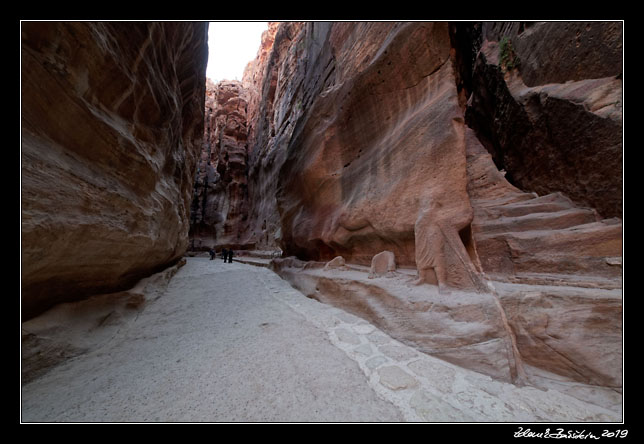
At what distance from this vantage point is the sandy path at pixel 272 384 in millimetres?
1708

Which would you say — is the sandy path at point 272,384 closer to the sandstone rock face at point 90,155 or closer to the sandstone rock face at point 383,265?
the sandstone rock face at point 90,155

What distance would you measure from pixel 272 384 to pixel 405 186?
13.3 ft

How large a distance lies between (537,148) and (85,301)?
988 centimetres

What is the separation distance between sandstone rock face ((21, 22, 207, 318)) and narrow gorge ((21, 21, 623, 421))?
0.08 feet

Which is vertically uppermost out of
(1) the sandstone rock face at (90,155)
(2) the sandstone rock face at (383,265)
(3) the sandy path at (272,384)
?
(1) the sandstone rock face at (90,155)

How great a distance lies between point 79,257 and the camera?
275 centimetres

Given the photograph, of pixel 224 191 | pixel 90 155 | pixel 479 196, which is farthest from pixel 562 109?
pixel 224 191

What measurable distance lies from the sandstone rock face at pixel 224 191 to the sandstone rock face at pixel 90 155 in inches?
852

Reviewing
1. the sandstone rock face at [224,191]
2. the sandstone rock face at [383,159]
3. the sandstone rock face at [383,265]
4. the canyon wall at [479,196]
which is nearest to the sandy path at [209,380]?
the canyon wall at [479,196]

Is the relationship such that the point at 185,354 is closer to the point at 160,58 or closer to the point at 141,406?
the point at 141,406

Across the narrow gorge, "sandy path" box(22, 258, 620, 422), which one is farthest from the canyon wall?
"sandy path" box(22, 258, 620, 422)

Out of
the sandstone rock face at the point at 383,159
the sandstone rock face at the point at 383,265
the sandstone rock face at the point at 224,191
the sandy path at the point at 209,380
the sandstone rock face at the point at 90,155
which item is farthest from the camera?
the sandstone rock face at the point at 224,191

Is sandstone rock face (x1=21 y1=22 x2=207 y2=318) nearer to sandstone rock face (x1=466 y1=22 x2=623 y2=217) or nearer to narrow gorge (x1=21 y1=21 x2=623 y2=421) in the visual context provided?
narrow gorge (x1=21 y1=21 x2=623 y2=421)

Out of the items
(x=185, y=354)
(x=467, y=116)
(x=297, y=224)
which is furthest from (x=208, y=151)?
(x=185, y=354)
